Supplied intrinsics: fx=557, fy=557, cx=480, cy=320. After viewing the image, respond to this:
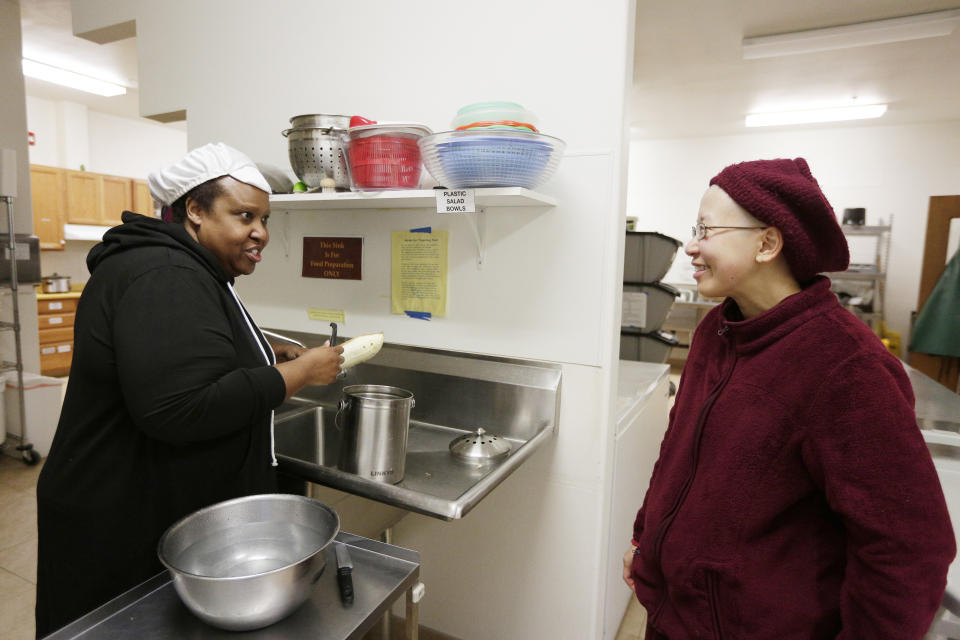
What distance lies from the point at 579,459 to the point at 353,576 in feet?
2.64

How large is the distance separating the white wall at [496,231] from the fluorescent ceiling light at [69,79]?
3.83 meters

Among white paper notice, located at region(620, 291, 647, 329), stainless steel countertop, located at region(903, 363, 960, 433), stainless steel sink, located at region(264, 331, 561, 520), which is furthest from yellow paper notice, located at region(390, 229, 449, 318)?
white paper notice, located at region(620, 291, 647, 329)

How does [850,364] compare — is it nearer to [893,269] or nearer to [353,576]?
[353,576]

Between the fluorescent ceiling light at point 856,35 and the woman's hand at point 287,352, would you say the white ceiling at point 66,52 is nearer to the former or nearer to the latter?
the woman's hand at point 287,352

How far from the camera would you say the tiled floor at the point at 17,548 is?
6.75ft

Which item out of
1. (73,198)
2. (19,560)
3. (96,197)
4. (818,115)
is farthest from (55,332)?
(818,115)

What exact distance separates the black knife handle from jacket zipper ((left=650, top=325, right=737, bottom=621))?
569 millimetres

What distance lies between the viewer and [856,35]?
3434 mm

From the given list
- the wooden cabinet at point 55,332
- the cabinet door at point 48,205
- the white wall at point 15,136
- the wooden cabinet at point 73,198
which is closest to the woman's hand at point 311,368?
the white wall at point 15,136

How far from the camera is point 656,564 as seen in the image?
1092 millimetres

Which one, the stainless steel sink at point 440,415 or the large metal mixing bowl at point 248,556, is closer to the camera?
the large metal mixing bowl at point 248,556

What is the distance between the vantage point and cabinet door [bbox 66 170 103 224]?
227 inches

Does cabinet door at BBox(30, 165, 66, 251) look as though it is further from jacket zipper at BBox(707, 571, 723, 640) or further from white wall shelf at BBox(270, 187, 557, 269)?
jacket zipper at BBox(707, 571, 723, 640)

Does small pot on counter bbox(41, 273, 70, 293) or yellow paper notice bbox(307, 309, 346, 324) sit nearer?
yellow paper notice bbox(307, 309, 346, 324)
